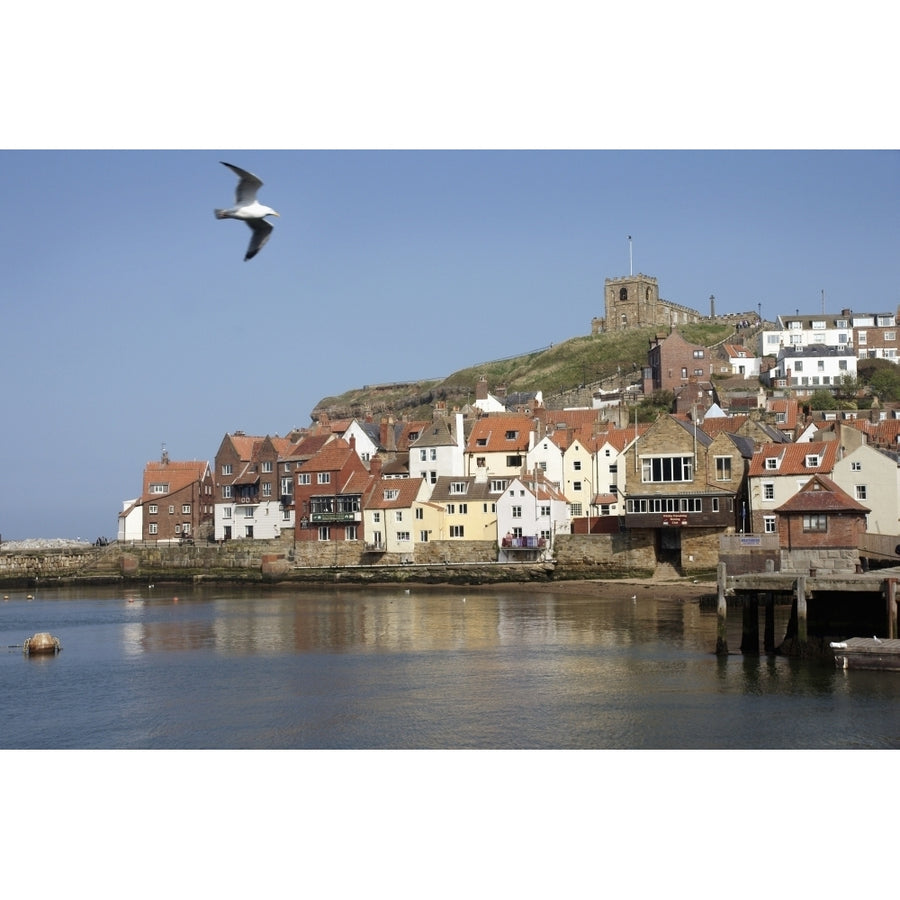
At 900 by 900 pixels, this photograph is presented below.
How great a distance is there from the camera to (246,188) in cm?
2088

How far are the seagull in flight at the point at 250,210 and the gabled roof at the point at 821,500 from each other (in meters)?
30.0

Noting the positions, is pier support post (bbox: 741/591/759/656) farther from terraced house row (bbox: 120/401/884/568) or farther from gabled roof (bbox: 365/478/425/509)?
gabled roof (bbox: 365/478/425/509)

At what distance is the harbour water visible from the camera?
24.0 metres

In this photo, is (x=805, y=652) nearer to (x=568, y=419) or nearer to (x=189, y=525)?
(x=568, y=419)

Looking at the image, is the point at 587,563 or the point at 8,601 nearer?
the point at 587,563

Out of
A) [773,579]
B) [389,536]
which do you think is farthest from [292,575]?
[773,579]

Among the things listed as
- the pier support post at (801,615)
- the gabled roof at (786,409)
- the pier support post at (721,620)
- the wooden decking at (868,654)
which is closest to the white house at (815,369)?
the gabled roof at (786,409)

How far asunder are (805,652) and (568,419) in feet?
135

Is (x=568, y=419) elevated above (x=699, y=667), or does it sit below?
above

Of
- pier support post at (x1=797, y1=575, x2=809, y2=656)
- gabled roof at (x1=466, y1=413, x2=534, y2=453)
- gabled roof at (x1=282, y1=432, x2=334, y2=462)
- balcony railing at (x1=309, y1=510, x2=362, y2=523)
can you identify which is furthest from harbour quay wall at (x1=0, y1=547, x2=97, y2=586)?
pier support post at (x1=797, y1=575, x2=809, y2=656)

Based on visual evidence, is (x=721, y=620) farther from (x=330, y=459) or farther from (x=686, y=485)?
(x=330, y=459)

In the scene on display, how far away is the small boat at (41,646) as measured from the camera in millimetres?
38625

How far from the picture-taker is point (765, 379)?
85938mm

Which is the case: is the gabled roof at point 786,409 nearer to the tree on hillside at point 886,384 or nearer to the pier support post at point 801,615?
the tree on hillside at point 886,384
